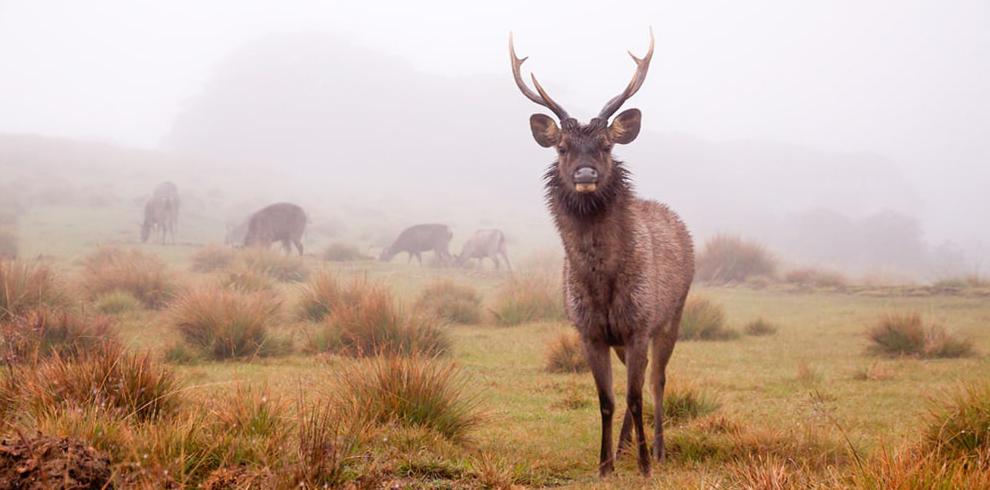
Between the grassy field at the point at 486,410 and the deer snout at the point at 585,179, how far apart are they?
5.45ft

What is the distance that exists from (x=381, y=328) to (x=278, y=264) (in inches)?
406

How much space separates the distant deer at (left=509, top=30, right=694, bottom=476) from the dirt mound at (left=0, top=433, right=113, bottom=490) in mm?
3053

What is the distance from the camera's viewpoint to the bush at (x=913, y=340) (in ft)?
35.1

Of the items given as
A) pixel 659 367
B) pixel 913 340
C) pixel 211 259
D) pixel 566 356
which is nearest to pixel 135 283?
pixel 211 259

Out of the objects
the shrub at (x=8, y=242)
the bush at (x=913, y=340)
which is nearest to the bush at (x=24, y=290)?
the bush at (x=913, y=340)

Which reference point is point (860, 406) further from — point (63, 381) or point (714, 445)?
point (63, 381)

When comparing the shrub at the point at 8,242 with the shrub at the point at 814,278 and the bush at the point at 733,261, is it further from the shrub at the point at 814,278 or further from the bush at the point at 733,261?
the shrub at the point at 814,278

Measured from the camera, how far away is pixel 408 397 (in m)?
5.66

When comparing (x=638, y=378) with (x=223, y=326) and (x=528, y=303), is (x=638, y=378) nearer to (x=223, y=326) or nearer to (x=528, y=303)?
(x=223, y=326)

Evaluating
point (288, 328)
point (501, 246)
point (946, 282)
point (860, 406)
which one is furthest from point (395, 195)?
point (860, 406)

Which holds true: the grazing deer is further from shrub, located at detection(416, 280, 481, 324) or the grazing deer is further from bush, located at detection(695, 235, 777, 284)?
shrub, located at detection(416, 280, 481, 324)

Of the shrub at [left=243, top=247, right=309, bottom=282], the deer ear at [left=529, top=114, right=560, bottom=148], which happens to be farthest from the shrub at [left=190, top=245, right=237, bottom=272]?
the deer ear at [left=529, top=114, right=560, bottom=148]

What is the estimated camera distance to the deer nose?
202 inches

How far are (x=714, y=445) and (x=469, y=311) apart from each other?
8526mm
